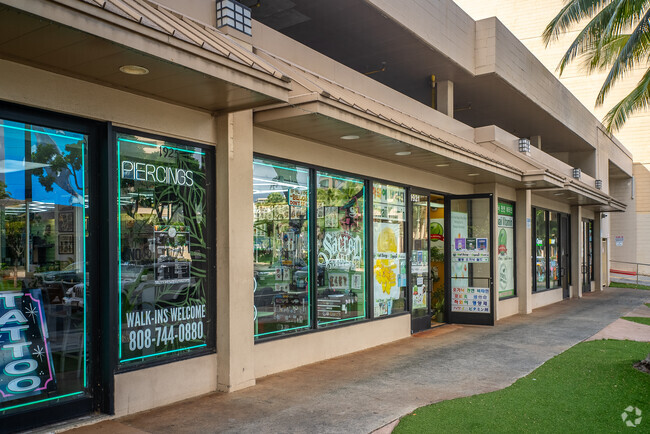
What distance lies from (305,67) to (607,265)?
77.2 feet

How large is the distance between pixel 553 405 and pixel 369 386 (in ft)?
7.10

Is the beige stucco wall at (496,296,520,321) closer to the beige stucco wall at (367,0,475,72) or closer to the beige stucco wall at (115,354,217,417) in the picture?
the beige stucco wall at (367,0,475,72)

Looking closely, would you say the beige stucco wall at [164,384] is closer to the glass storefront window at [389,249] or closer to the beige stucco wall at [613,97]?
the glass storefront window at [389,249]

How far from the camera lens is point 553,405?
623 centimetres

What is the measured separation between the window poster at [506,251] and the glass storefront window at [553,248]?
4.24m

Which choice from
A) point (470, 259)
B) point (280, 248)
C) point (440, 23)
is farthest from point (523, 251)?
point (280, 248)

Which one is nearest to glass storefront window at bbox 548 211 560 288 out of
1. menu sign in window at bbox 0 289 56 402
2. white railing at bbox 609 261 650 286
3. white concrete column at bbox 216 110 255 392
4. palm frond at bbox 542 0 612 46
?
palm frond at bbox 542 0 612 46

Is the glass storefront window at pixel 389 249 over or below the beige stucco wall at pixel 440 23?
below

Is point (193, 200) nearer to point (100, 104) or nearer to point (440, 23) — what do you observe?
point (100, 104)

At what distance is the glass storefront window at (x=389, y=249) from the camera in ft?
33.4

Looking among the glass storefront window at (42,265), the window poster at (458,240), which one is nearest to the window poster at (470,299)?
the window poster at (458,240)

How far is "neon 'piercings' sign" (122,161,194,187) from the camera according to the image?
6039mm

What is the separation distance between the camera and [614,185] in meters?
34.4

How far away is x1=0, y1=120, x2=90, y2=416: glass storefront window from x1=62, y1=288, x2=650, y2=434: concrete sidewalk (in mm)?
667
